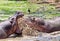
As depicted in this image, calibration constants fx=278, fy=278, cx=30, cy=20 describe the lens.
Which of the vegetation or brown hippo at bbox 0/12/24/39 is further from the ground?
brown hippo at bbox 0/12/24/39

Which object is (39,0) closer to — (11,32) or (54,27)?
(54,27)

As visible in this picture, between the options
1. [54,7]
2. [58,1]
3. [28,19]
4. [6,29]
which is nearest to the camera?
[6,29]

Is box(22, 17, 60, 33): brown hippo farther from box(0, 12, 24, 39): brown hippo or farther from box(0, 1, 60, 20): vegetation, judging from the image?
box(0, 1, 60, 20): vegetation

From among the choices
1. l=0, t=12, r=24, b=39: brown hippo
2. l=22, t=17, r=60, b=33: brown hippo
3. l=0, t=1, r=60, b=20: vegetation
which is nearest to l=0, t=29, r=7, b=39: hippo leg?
l=0, t=12, r=24, b=39: brown hippo

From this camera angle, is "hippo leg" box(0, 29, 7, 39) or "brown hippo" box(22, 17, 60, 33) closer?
"hippo leg" box(0, 29, 7, 39)

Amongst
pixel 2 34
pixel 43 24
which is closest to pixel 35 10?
pixel 43 24

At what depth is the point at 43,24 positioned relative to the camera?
7852 mm

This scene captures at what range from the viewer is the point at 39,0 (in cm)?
1363

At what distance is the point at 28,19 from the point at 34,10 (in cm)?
386

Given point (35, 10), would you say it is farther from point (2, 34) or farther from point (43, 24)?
point (2, 34)

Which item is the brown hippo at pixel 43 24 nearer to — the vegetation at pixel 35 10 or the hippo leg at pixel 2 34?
the hippo leg at pixel 2 34

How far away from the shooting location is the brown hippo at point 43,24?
25.0 feet

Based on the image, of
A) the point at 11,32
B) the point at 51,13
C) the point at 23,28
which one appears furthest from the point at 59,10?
the point at 11,32

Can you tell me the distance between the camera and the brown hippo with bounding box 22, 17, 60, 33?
761 cm
